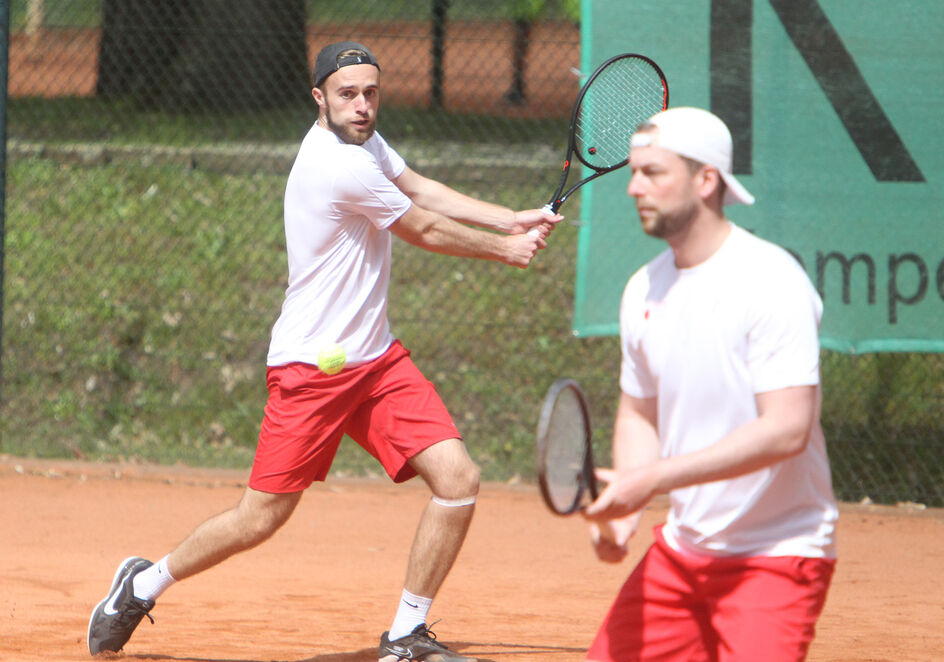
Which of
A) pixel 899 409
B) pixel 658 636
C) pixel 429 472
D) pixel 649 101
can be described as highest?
pixel 649 101

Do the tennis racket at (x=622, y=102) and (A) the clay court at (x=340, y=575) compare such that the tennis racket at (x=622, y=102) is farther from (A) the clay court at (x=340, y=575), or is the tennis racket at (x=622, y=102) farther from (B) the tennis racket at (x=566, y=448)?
(B) the tennis racket at (x=566, y=448)

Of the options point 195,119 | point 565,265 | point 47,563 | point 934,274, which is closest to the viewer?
point 47,563

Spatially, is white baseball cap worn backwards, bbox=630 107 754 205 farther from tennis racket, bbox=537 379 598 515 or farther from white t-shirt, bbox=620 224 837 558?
tennis racket, bbox=537 379 598 515

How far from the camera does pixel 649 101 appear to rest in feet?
15.5

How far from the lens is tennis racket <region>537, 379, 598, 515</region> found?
254 centimetres

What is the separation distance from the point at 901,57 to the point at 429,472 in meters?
3.69

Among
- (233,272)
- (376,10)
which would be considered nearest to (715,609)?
(233,272)

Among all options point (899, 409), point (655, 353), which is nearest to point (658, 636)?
point (655, 353)

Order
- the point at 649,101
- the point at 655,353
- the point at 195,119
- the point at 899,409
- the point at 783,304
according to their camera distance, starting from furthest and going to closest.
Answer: the point at 195,119, the point at 899,409, the point at 649,101, the point at 655,353, the point at 783,304

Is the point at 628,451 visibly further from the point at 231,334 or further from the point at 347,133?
the point at 231,334

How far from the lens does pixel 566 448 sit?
2.66 m

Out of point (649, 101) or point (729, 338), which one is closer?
point (729, 338)

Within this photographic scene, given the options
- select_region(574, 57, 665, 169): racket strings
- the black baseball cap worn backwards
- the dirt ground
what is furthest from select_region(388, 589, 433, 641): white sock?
select_region(574, 57, 665, 169): racket strings

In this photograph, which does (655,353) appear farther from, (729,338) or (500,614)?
(500,614)
